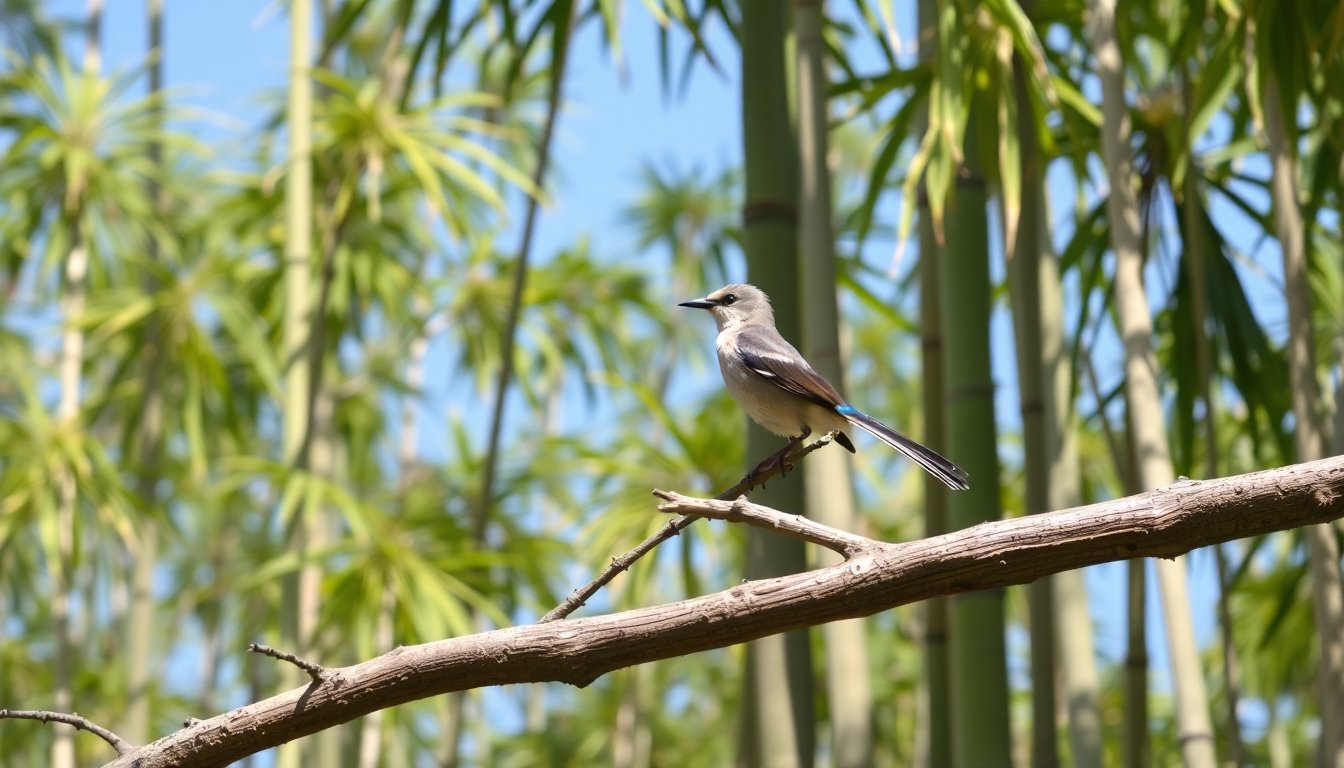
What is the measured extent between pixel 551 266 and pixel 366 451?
291 centimetres

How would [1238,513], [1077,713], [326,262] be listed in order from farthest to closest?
1. [326,262]
2. [1077,713]
3. [1238,513]

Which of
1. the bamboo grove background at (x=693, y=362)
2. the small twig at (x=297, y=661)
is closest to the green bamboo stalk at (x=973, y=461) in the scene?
the bamboo grove background at (x=693, y=362)

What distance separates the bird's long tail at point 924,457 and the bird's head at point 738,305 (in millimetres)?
831

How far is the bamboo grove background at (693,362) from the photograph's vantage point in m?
3.77

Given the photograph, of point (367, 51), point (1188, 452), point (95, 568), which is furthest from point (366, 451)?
point (1188, 452)

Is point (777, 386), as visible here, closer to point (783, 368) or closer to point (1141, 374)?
point (783, 368)

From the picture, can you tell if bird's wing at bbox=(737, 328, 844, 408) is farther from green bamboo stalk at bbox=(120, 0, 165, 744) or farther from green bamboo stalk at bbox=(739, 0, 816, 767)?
green bamboo stalk at bbox=(120, 0, 165, 744)

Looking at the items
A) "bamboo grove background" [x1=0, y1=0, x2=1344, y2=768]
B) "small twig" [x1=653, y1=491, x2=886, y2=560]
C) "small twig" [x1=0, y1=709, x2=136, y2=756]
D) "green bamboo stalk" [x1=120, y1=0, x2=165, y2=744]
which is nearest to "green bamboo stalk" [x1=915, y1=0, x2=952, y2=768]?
"bamboo grove background" [x1=0, y1=0, x2=1344, y2=768]

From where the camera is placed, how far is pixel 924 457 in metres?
2.49

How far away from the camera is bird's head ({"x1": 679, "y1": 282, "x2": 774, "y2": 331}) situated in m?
3.70

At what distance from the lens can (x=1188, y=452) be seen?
4801mm

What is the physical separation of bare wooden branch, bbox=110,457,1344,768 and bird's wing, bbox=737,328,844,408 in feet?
3.97

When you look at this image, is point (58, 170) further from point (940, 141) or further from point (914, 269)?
point (940, 141)

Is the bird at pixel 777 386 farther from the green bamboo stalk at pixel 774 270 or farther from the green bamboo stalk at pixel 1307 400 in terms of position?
the green bamboo stalk at pixel 1307 400
